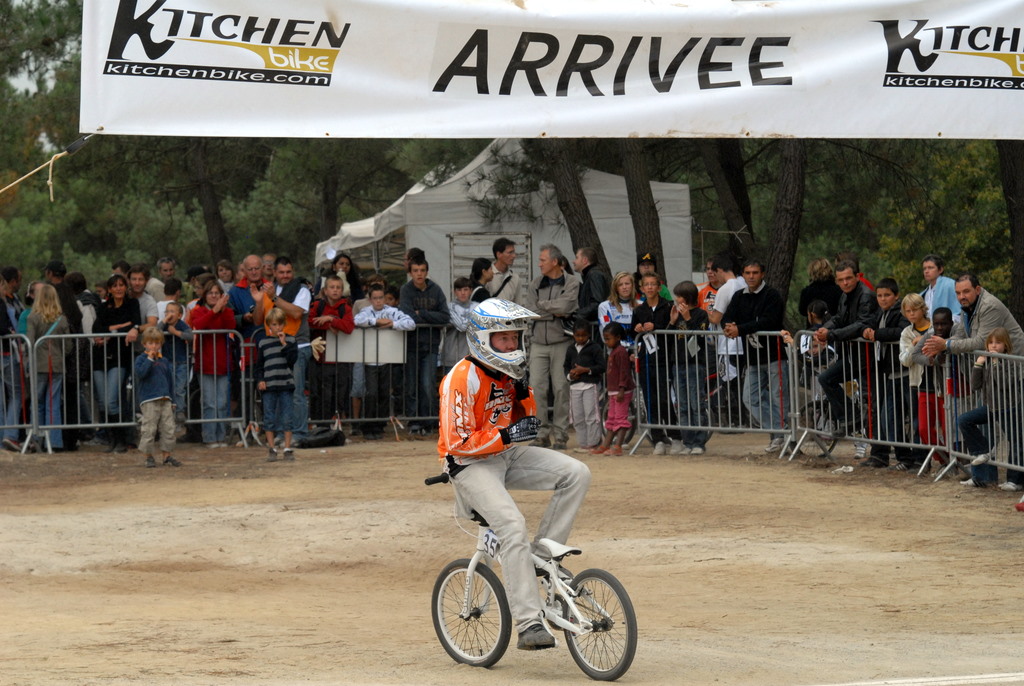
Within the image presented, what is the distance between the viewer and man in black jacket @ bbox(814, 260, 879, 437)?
14.2 m

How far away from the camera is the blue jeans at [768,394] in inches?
599

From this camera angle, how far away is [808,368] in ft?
50.3

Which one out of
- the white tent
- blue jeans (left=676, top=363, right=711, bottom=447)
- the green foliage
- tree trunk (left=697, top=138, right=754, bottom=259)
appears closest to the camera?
blue jeans (left=676, top=363, right=711, bottom=447)

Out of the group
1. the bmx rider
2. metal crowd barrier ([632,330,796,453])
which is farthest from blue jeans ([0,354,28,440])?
the bmx rider

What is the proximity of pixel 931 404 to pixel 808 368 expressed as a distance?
2139 millimetres

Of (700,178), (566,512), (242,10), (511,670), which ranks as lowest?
(511,670)

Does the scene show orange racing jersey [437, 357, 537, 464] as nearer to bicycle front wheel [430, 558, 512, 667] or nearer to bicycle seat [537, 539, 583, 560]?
bicycle seat [537, 539, 583, 560]

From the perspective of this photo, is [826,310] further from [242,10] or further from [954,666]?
[242,10]

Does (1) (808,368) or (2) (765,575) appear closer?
(2) (765,575)

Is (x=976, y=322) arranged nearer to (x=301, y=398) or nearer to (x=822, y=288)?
(x=822, y=288)

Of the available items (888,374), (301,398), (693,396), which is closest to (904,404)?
(888,374)

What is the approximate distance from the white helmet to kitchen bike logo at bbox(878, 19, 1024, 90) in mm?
2082

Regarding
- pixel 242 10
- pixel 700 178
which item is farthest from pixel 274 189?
pixel 242 10

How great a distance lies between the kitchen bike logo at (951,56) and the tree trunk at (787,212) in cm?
1362
